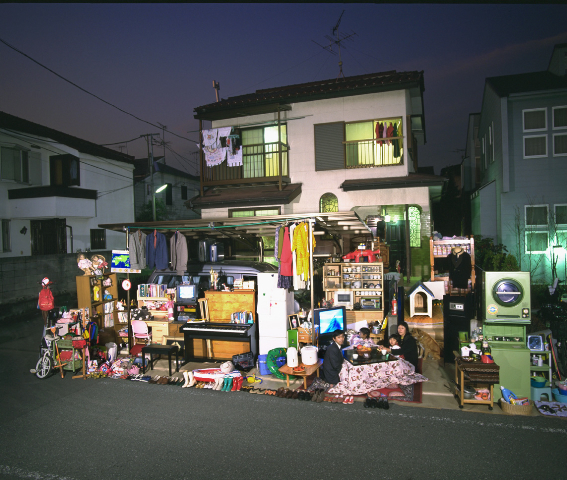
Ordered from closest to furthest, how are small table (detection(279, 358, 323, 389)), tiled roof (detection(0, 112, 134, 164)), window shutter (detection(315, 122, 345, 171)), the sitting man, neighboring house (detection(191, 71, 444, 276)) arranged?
1. small table (detection(279, 358, 323, 389))
2. the sitting man
3. neighboring house (detection(191, 71, 444, 276))
4. window shutter (detection(315, 122, 345, 171))
5. tiled roof (detection(0, 112, 134, 164))

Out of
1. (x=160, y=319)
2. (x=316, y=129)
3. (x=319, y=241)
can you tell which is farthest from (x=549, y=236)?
(x=160, y=319)

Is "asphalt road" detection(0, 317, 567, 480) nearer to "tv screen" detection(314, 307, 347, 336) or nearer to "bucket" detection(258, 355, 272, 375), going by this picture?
"bucket" detection(258, 355, 272, 375)

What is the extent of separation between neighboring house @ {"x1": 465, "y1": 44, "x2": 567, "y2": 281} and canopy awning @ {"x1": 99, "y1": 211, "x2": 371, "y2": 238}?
7520mm

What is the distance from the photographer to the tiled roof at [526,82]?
44.8ft

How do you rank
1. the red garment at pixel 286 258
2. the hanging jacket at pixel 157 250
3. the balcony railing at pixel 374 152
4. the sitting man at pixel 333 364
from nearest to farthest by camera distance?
1. the sitting man at pixel 333 364
2. the red garment at pixel 286 258
3. the hanging jacket at pixel 157 250
4. the balcony railing at pixel 374 152

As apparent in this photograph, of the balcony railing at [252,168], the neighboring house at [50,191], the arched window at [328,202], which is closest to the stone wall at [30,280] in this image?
the neighboring house at [50,191]

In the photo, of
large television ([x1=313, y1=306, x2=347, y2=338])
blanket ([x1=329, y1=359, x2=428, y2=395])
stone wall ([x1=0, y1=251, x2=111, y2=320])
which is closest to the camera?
blanket ([x1=329, y1=359, x2=428, y2=395])

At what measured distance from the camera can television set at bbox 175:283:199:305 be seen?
9688 millimetres

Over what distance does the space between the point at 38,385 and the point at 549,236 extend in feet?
53.3

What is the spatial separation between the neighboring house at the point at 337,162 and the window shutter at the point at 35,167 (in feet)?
28.6

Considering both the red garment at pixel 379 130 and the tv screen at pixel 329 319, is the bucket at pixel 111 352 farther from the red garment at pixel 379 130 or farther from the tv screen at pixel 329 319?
the red garment at pixel 379 130

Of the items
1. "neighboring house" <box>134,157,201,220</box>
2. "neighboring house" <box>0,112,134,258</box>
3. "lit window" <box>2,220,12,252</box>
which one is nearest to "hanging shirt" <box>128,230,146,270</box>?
"neighboring house" <box>0,112,134,258</box>

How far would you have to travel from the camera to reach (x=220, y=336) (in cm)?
866

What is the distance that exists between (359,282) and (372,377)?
3614mm
